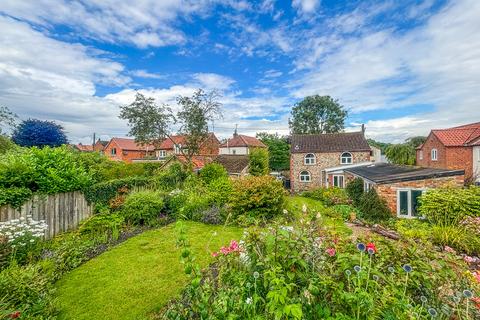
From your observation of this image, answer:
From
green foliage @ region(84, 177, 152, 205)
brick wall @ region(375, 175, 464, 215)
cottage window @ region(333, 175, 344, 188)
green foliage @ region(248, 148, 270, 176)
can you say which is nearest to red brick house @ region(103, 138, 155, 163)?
green foliage @ region(248, 148, 270, 176)

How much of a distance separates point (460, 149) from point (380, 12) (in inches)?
780

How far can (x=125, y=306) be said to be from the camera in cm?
405

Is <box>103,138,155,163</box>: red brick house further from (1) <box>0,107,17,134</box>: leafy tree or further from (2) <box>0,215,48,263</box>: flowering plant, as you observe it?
(2) <box>0,215,48,263</box>: flowering plant

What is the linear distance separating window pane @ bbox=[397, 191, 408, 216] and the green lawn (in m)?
8.87

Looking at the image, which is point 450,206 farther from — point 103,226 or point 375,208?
point 103,226

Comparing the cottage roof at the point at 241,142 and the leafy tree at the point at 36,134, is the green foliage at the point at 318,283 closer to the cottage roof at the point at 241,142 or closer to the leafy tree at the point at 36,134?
the leafy tree at the point at 36,134

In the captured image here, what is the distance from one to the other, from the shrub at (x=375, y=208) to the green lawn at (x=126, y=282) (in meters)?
8.02

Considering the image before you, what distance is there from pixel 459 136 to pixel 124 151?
4834 cm

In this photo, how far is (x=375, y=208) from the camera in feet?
36.0

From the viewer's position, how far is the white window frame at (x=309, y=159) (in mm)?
24109

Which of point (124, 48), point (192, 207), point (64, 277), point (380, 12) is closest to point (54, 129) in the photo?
point (124, 48)

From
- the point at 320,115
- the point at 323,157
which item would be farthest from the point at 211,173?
the point at 320,115

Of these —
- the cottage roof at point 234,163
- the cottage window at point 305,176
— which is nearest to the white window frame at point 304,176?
the cottage window at point 305,176

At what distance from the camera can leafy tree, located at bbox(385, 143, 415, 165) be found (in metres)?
30.8
